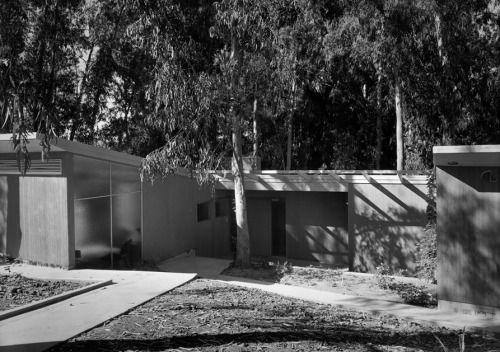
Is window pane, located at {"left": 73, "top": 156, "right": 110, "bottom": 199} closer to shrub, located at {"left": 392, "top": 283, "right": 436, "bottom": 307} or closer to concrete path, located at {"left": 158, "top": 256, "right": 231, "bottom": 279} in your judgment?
concrete path, located at {"left": 158, "top": 256, "right": 231, "bottom": 279}

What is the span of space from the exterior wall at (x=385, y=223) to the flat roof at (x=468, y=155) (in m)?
5.76

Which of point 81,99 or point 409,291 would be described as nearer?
point 409,291

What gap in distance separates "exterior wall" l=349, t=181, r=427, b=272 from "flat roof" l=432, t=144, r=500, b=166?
18.9 ft

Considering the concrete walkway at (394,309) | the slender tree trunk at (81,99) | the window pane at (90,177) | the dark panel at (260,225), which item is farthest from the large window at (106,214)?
the slender tree trunk at (81,99)

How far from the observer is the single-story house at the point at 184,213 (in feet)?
34.0

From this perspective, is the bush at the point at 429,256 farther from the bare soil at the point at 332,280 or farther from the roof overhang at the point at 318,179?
the roof overhang at the point at 318,179

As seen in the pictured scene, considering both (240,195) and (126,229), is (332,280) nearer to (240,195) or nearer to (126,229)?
(240,195)

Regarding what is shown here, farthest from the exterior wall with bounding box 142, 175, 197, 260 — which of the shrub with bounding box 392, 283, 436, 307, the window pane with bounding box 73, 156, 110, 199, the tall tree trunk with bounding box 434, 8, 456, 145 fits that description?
the tall tree trunk with bounding box 434, 8, 456, 145

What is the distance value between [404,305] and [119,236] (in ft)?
22.9

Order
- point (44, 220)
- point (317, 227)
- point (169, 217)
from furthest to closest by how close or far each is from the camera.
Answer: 1. point (317, 227)
2. point (169, 217)
3. point (44, 220)

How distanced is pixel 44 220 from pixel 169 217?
418 cm

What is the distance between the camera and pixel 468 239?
7797mm

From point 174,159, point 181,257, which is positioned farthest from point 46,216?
point 181,257

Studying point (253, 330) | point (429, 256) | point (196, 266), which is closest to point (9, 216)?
point (196, 266)
